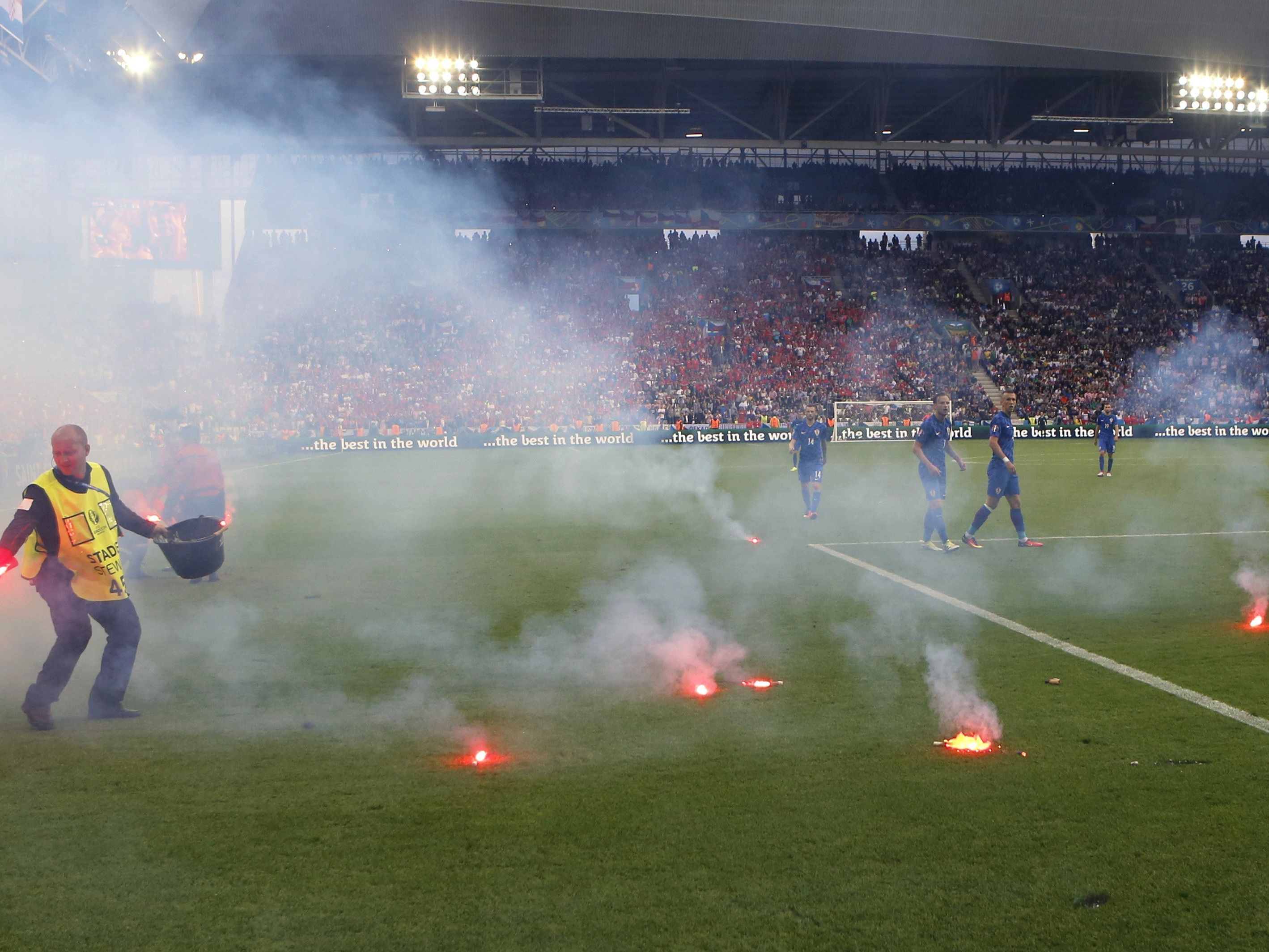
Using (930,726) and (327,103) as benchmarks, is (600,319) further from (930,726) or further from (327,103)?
(930,726)

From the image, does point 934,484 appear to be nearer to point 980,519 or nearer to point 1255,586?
point 980,519

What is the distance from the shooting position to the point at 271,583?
998 cm

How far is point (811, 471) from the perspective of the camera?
14.7 meters

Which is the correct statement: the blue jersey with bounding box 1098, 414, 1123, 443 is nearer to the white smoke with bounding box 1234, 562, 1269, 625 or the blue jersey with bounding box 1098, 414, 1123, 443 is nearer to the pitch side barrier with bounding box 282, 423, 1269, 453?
the pitch side barrier with bounding box 282, 423, 1269, 453

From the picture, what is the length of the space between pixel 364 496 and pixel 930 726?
14.5 metres

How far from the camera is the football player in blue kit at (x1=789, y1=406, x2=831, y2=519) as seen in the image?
14.6 meters

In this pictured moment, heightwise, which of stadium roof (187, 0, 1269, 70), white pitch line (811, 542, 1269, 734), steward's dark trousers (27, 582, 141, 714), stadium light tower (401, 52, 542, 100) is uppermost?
stadium roof (187, 0, 1269, 70)

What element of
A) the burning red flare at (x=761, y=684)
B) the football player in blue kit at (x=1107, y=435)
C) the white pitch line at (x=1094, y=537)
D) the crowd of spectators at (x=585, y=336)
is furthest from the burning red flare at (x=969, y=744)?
the football player in blue kit at (x=1107, y=435)

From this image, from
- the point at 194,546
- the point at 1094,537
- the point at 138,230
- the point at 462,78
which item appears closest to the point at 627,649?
the point at 194,546

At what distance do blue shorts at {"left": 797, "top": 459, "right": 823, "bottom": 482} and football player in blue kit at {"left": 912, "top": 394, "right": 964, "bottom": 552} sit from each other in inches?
106

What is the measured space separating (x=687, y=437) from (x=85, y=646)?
28366 mm

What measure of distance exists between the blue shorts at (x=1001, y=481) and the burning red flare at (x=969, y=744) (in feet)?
22.6

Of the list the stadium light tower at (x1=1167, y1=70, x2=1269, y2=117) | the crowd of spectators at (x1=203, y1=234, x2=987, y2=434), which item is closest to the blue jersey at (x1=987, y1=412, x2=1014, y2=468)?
the crowd of spectators at (x1=203, y1=234, x2=987, y2=434)

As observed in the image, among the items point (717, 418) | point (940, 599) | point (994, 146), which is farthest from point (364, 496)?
point (994, 146)
